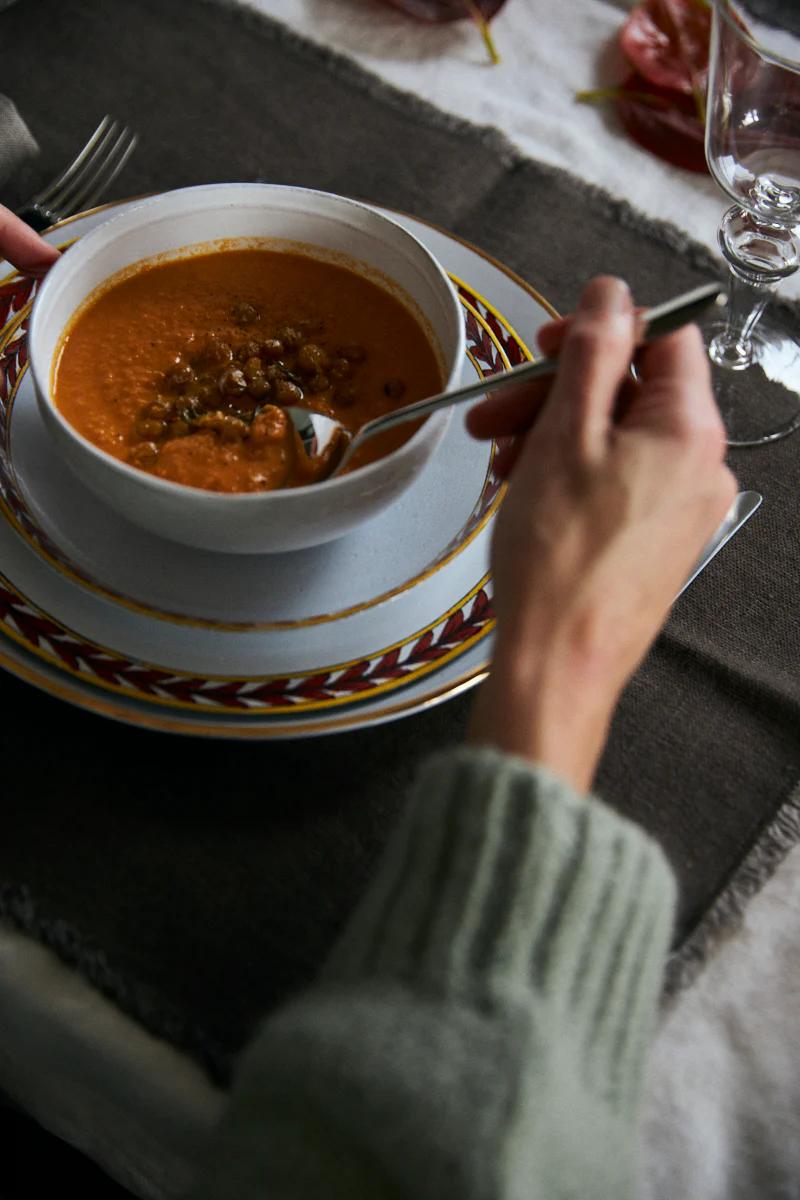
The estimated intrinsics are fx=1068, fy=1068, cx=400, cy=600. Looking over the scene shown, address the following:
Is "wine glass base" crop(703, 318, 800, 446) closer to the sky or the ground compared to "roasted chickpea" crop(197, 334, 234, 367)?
closer to the ground

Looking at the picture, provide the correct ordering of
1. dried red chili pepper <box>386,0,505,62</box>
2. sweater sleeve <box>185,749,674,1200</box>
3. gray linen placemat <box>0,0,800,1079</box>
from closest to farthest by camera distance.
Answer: sweater sleeve <box>185,749,674,1200</box>
gray linen placemat <box>0,0,800,1079</box>
dried red chili pepper <box>386,0,505,62</box>

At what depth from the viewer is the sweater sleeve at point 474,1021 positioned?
0.60 metres

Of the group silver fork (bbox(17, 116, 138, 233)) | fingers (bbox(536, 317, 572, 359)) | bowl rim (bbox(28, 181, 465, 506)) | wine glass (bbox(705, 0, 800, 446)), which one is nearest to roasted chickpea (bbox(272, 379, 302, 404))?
bowl rim (bbox(28, 181, 465, 506))

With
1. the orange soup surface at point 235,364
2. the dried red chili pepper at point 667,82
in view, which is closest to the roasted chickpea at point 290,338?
the orange soup surface at point 235,364

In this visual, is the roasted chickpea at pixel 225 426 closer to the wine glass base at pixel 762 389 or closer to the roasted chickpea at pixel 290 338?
the roasted chickpea at pixel 290 338

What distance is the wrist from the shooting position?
0.72 m

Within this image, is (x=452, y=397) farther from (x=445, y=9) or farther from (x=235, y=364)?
(x=445, y=9)

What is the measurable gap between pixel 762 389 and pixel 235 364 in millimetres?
630

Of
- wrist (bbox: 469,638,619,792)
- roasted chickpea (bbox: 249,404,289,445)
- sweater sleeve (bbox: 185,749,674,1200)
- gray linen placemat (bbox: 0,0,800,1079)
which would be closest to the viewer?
sweater sleeve (bbox: 185,749,674,1200)

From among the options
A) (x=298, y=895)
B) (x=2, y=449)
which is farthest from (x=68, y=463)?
(x=298, y=895)

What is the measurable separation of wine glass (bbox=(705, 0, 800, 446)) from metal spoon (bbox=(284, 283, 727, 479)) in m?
0.32

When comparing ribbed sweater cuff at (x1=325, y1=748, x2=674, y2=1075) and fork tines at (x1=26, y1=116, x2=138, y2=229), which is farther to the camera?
fork tines at (x1=26, y1=116, x2=138, y2=229)

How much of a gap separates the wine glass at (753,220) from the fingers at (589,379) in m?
0.48

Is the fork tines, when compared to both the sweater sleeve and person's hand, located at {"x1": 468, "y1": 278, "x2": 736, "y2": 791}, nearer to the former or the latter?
person's hand, located at {"x1": 468, "y1": 278, "x2": 736, "y2": 791}
